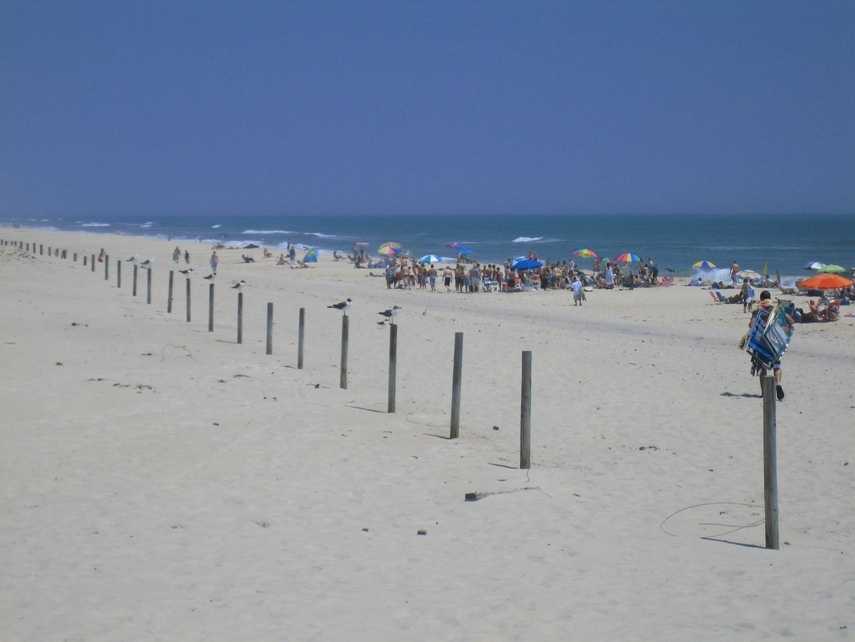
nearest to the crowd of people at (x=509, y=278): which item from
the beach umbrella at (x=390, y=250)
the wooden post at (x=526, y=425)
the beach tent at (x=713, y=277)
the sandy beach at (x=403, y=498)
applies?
the beach tent at (x=713, y=277)

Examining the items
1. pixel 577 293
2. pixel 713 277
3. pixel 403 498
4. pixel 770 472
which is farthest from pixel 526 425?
pixel 713 277

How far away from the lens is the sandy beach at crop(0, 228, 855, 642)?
19.9 ft

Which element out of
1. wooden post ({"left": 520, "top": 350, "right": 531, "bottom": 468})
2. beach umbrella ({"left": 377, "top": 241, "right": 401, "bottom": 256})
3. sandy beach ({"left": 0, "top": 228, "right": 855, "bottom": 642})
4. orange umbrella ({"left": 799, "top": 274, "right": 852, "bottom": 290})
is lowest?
sandy beach ({"left": 0, "top": 228, "right": 855, "bottom": 642})

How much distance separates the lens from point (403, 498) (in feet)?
28.8

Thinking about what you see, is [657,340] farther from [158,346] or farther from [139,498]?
[139,498]

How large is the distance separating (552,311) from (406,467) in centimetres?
2218

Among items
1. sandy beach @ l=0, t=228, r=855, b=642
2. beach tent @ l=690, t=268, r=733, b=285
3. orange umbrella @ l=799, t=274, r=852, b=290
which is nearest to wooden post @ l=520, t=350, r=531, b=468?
sandy beach @ l=0, t=228, r=855, b=642

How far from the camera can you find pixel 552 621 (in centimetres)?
597

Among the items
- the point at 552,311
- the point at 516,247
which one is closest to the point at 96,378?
the point at 552,311

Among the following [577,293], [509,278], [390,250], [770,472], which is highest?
[390,250]

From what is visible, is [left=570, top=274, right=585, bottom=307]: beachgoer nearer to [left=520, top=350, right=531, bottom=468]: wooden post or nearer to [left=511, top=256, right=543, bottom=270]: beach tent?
[left=511, top=256, right=543, bottom=270]: beach tent

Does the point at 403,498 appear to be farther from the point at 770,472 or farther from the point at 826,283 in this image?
the point at 826,283

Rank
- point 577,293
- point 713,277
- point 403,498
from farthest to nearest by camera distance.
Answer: point 713,277 < point 577,293 < point 403,498

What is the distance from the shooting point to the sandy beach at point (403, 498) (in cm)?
606
